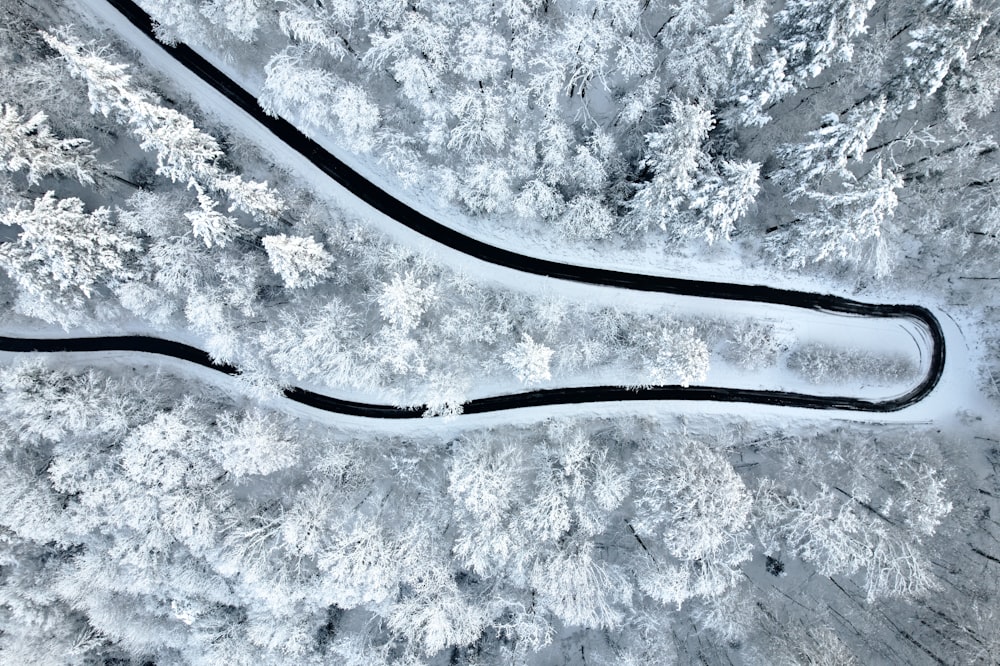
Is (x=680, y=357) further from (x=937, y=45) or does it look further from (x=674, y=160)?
(x=937, y=45)

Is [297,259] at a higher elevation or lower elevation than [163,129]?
lower

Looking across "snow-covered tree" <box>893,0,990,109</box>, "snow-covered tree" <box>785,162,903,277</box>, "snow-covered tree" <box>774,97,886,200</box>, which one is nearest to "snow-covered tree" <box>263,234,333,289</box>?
"snow-covered tree" <box>774,97,886,200</box>

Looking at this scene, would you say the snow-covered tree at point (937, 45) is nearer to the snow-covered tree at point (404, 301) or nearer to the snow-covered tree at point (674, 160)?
the snow-covered tree at point (674, 160)

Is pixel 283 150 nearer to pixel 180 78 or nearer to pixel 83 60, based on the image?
pixel 180 78

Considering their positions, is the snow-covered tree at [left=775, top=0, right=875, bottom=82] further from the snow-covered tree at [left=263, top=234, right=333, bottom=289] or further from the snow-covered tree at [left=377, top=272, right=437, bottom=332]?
the snow-covered tree at [left=263, top=234, right=333, bottom=289]

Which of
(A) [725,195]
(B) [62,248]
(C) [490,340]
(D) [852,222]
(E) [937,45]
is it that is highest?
(E) [937,45]

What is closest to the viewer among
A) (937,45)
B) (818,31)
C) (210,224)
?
(937,45)

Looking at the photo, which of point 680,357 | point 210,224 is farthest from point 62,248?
point 680,357
